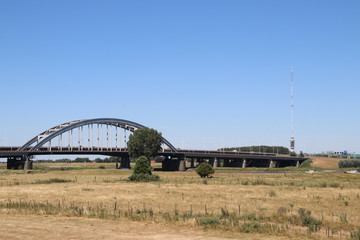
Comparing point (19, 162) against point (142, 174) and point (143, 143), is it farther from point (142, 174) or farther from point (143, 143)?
point (142, 174)

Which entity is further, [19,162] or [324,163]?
[324,163]

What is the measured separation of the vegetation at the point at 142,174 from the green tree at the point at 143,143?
63.7m

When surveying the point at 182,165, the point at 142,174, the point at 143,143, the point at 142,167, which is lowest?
the point at 182,165

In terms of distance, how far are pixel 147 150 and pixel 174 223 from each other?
116m

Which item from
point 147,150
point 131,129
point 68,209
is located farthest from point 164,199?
point 131,129

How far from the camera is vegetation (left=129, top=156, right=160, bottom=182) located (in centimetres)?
7794

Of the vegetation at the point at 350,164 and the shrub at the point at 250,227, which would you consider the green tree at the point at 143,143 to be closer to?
the vegetation at the point at 350,164

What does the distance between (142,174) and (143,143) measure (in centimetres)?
6965

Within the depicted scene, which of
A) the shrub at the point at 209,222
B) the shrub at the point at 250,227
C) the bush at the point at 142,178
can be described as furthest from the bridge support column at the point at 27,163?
the shrub at the point at 250,227

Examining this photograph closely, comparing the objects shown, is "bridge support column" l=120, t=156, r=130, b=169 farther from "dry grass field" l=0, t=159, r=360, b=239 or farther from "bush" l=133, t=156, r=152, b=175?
"dry grass field" l=0, t=159, r=360, b=239

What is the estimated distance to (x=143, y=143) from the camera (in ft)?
488

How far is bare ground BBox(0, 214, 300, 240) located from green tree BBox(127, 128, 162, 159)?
114841mm

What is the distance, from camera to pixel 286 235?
26438 millimetres

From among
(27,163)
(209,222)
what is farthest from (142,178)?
(27,163)
